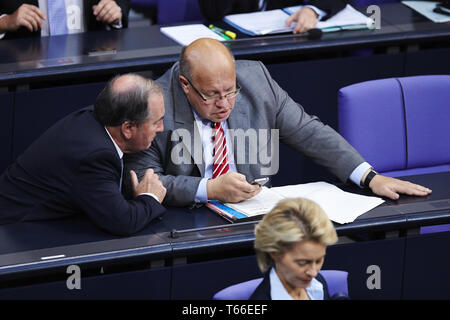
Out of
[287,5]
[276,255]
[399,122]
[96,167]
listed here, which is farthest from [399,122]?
[276,255]

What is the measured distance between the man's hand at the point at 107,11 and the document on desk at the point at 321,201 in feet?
5.66

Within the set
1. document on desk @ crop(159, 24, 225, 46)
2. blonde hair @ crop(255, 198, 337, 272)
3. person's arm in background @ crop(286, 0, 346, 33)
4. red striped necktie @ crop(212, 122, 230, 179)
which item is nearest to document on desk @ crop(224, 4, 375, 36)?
person's arm in background @ crop(286, 0, 346, 33)

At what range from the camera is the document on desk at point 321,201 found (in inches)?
124

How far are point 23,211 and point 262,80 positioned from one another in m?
→ 1.11

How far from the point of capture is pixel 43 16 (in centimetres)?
451

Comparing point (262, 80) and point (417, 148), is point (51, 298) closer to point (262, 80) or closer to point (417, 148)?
point (262, 80)

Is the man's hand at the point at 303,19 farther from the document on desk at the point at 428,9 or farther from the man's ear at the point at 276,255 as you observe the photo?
the man's ear at the point at 276,255

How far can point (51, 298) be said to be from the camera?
9.21 ft

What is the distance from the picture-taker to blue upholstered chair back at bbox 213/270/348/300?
253 centimetres

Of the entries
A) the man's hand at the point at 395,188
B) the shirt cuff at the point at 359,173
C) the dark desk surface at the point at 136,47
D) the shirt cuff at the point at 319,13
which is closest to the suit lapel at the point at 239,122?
the shirt cuff at the point at 359,173

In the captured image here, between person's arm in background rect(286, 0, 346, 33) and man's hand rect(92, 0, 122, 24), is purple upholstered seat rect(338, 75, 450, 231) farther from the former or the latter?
man's hand rect(92, 0, 122, 24)

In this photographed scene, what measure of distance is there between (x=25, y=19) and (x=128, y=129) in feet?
5.27

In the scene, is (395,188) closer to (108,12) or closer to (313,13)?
(313,13)
